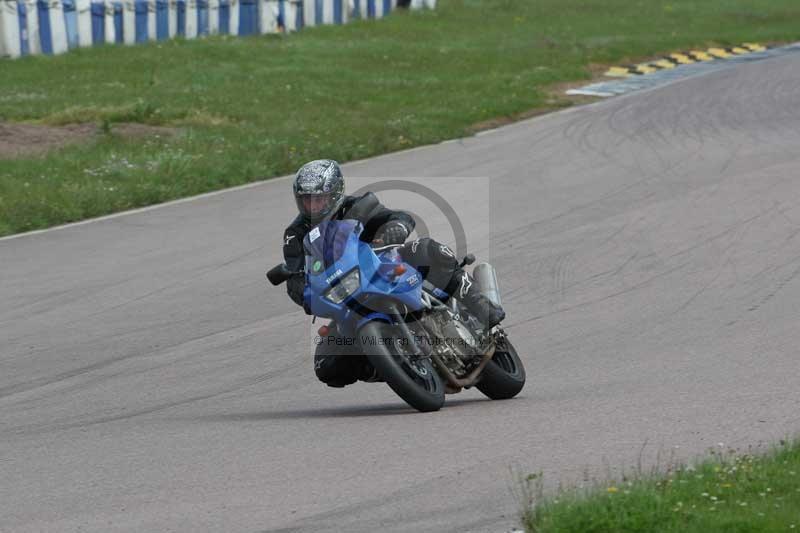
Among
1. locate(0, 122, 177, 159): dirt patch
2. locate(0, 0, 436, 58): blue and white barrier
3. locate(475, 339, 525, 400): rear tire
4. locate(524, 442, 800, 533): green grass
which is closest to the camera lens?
locate(524, 442, 800, 533): green grass

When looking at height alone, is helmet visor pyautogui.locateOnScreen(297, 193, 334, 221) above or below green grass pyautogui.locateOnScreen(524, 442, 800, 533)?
above

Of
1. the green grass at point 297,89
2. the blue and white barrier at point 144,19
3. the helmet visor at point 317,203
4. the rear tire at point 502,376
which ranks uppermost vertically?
the helmet visor at point 317,203

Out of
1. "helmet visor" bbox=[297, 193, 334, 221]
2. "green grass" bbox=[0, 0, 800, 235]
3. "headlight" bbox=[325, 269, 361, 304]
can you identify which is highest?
"helmet visor" bbox=[297, 193, 334, 221]

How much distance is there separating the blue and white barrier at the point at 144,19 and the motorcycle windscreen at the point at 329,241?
2087 cm

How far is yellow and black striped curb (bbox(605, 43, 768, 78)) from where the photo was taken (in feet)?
92.1

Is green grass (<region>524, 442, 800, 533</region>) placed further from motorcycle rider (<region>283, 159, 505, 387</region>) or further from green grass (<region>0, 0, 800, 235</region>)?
green grass (<region>0, 0, 800, 235</region>)

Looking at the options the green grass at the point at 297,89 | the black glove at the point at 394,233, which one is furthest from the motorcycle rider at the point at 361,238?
the green grass at the point at 297,89

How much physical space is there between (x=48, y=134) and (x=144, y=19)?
10.9m

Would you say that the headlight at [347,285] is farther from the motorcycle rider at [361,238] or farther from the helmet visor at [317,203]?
the helmet visor at [317,203]

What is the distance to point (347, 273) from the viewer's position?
7.79m

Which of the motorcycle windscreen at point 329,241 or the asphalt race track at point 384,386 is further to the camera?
the motorcycle windscreen at point 329,241

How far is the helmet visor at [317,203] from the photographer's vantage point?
7.92 meters

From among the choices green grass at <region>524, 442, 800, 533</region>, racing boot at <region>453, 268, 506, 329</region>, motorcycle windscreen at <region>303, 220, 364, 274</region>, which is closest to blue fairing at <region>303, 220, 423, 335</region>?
motorcycle windscreen at <region>303, 220, 364, 274</region>

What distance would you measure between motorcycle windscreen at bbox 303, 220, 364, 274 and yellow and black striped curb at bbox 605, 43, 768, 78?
809 inches
